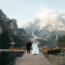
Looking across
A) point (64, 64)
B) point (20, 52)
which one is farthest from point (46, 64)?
point (20, 52)

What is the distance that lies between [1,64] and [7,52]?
17960 mm

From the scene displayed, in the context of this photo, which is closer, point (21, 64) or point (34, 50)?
point (21, 64)

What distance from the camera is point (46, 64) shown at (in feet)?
77.0

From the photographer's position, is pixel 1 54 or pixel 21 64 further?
pixel 1 54

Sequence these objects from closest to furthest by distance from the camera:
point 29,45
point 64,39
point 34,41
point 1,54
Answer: point 34,41, point 29,45, point 1,54, point 64,39

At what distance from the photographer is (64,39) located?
134375mm

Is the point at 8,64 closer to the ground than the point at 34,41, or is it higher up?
closer to the ground

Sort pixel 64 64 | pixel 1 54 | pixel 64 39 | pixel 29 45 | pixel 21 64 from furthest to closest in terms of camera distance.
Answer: pixel 64 39, pixel 1 54, pixel 29 45, pixel 64 64, pixel 21 64

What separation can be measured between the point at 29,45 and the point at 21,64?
19549mm

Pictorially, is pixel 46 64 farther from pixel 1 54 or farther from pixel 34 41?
pixel 1 54

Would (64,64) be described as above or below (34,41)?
below

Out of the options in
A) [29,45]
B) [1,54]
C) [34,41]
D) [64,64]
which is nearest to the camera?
[64,64]

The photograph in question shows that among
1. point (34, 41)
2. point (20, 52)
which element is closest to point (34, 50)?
point (34, 41)

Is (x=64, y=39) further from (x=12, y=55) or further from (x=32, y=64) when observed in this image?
(x=32, y=64)
